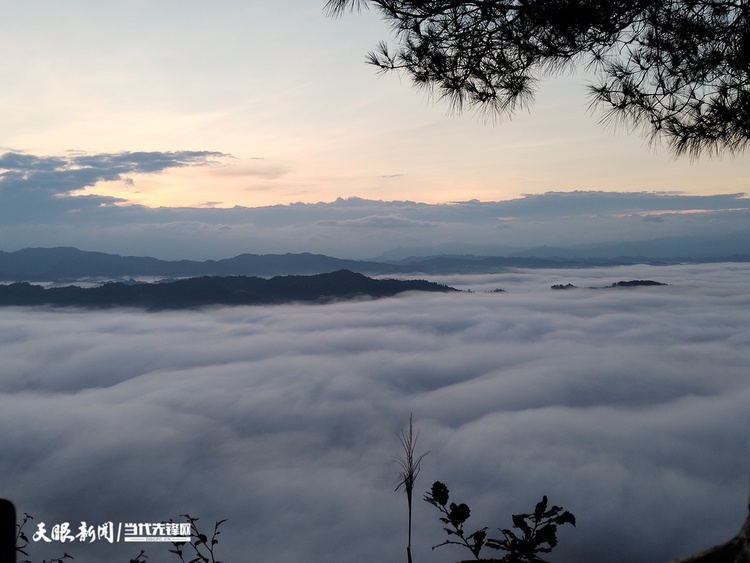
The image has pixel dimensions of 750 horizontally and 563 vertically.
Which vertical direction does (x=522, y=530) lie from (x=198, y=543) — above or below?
above

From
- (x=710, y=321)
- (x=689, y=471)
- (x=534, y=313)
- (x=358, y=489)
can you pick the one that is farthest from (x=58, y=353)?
(x=710, y=321)

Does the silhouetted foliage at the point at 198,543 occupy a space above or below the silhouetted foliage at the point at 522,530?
below

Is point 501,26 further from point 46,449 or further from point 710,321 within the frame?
point 710,321

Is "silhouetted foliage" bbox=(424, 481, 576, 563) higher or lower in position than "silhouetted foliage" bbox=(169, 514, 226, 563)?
higher

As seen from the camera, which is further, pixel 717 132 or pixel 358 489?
pixel 358 489

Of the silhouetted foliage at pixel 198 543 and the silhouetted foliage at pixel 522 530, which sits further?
the silhouetted foliage at pixel 198 543

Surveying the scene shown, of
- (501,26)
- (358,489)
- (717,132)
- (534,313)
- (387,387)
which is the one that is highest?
(501,26)

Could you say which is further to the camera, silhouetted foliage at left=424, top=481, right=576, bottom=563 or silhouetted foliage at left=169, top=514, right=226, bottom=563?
silhouetted foliage at left=169, top=514, right=226, bottom=563

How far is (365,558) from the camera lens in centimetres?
6812

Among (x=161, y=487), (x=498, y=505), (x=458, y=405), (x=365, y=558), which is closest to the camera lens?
(x=365, y=558)

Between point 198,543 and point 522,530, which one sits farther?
point 198,543

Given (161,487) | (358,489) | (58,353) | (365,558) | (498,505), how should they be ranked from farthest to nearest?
(58,353), (358,489), (161,487), (498,505), (365,558)

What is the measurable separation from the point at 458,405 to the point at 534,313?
6496 centimetres

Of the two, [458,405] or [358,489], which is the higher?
[458,405]
